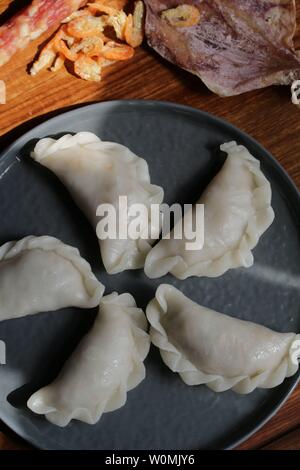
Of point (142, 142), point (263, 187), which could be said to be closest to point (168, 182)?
point (142, 142)

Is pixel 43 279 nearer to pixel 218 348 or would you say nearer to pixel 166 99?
pixel 218 348

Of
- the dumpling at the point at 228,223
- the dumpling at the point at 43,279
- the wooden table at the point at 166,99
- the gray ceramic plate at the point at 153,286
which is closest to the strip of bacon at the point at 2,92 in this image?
the wooden table at the point at 166,99

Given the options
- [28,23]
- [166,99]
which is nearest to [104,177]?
[166,99]

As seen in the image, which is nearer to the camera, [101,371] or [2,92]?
[101,371]

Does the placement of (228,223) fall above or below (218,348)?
above

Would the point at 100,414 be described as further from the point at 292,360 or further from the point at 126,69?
the point at 126,69

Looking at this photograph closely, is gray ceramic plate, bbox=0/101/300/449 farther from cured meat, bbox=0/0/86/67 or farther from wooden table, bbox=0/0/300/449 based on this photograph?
cured meat, bbox=0/0/86/67

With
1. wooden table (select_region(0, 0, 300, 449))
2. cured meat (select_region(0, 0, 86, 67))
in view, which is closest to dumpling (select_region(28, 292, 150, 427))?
wooden table (select_region(0, 0, 300, 449))
